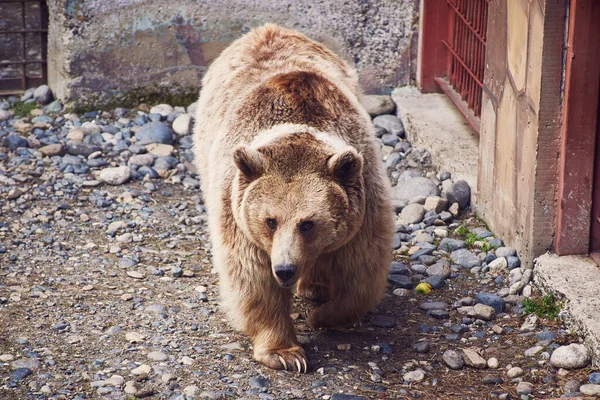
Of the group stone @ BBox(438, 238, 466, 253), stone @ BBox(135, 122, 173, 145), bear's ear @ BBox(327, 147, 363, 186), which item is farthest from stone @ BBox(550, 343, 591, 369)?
stone @ BBox(135, 122, 173, 145)

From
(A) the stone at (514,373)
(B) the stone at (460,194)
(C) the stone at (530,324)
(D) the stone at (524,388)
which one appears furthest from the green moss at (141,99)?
(D) the stone at (524,388)

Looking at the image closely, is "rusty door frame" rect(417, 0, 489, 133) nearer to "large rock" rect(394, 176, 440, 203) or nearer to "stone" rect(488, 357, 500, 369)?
"large rock" rect(394, 176, 440, 203)

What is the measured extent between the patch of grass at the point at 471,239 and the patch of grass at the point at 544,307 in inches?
33.5

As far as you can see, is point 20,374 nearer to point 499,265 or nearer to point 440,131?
point 499,265

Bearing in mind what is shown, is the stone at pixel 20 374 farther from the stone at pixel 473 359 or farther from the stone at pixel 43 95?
the stone at pixel 43 95

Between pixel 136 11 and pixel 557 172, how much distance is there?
13.7 feet

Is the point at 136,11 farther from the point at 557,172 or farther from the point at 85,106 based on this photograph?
the point at 557,172

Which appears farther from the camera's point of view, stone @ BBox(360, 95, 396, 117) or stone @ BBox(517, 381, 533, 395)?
stone @ BBox(360, 95, 396, 117)

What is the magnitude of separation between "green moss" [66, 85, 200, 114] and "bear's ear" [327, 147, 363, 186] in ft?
13.1

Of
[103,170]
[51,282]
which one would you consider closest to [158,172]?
[103,170]

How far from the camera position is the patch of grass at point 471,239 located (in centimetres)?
576

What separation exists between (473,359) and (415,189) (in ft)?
7.16

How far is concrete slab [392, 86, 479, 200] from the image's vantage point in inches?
260

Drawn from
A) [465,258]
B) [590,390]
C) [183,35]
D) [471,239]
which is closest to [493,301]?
[465,258]
